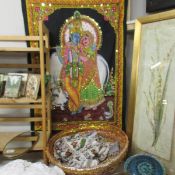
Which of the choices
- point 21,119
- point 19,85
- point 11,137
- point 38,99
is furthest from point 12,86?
point 11,137

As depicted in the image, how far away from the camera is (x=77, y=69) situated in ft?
5.31

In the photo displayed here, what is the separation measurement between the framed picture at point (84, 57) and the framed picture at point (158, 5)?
0.19 metres

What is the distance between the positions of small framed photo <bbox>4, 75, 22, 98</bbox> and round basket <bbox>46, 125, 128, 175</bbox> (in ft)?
1.35

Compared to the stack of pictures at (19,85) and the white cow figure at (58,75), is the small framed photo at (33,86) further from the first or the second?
the white cow figure at (58,75)

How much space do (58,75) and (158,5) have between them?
33.3 inches

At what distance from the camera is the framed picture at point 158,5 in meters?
1.41

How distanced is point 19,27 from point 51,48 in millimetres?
269

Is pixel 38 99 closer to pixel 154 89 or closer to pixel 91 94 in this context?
pixel 91 94

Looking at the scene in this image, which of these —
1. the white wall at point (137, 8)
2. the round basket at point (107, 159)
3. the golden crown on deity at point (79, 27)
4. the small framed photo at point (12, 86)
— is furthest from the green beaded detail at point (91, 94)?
the white wall at point (137, 8)

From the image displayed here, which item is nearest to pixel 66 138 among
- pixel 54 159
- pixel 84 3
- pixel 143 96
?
pixel 54 159

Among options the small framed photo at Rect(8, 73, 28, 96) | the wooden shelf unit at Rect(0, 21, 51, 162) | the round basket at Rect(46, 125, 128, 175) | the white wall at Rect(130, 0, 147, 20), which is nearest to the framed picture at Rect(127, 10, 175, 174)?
the round basket at Rect(46, 125, 128, 175)

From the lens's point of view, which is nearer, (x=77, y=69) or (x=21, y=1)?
(x=21, y=1)

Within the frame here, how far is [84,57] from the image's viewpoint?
161 centimetres

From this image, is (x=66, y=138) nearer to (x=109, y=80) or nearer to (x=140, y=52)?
(x=109, y=80)
